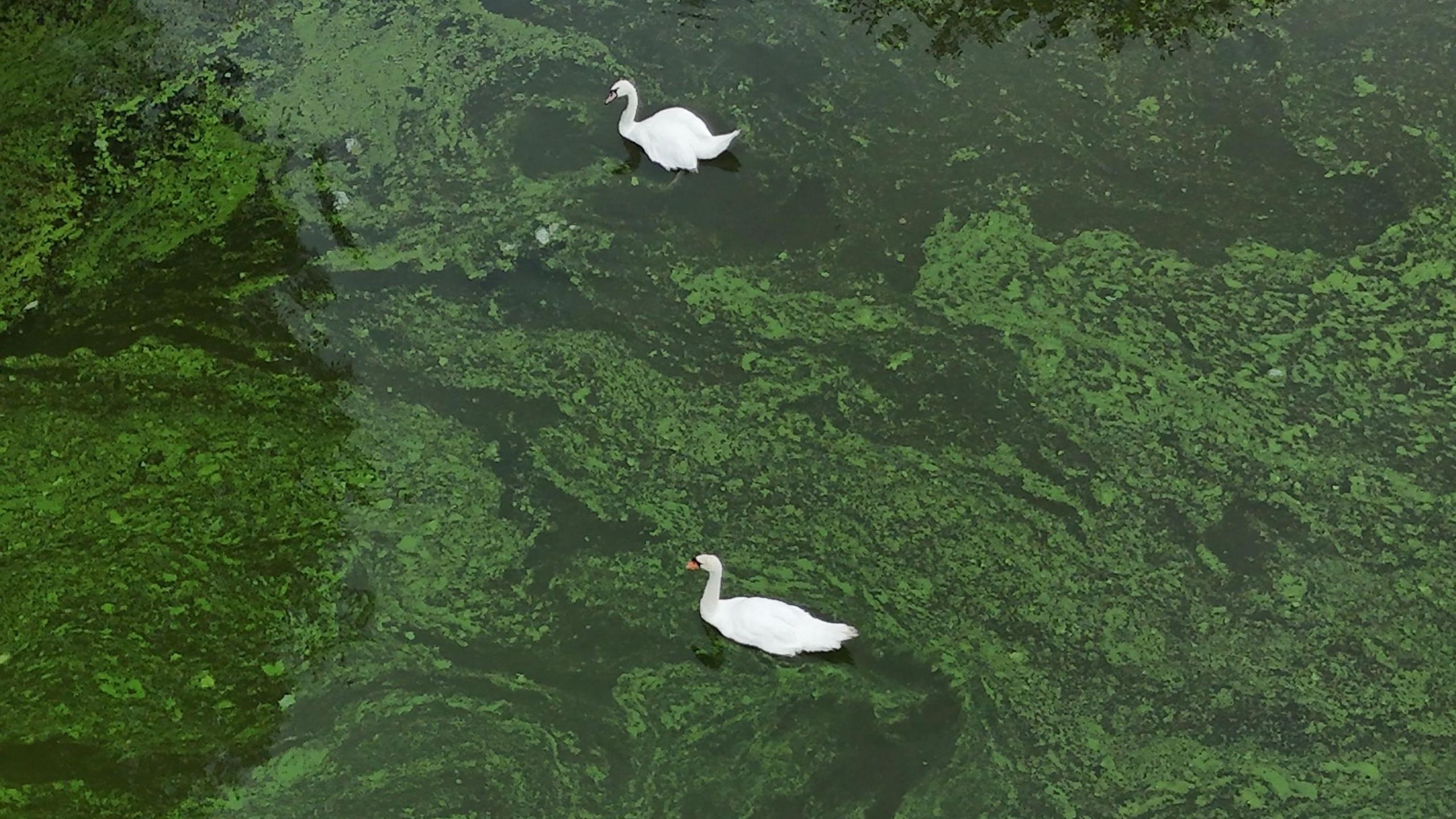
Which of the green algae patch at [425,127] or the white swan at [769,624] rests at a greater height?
the green algae patch at [425,127]

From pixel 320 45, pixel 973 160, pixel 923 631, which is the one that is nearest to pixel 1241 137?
pixel 973 160

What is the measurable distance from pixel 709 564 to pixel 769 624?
0.64 feet

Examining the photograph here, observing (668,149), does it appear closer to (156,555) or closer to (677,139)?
(677,139)

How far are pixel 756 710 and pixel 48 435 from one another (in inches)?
79.9

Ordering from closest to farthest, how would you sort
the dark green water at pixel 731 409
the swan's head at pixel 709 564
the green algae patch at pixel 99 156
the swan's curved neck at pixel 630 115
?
1. the dark green water at pixel 731 409
2. the swan's head at pixel 709 564
3. the green algae patch at pixel 99 156
4. the swan's curved neck at pixel 630 115

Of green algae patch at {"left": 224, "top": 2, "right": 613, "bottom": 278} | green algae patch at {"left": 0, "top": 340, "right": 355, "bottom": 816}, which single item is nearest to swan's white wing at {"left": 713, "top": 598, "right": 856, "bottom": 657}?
green algae patch at {"left": 0, "top": 340, "right": 355, "bottom": 816}

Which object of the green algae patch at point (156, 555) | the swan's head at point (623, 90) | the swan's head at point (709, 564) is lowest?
the green algae patch at point (156, 555)

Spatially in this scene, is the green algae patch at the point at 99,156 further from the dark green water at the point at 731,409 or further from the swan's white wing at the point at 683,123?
the swan's white wing at the point at 683,123

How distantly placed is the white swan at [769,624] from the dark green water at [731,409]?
7 centimetres

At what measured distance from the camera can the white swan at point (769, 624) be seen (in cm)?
222

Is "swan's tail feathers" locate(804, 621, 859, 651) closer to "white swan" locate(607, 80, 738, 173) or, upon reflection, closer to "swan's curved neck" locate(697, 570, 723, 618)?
"swan's curved neck" locate(697, 570, 723, 618)

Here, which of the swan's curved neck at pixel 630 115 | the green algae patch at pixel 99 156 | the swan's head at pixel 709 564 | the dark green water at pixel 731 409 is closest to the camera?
the dark green water at pixel 731 409

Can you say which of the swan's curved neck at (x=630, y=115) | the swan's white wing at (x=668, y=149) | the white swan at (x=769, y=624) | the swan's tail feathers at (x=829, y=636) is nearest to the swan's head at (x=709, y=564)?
the white swan at (x=769, y=624)

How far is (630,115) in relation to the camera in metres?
3.28
